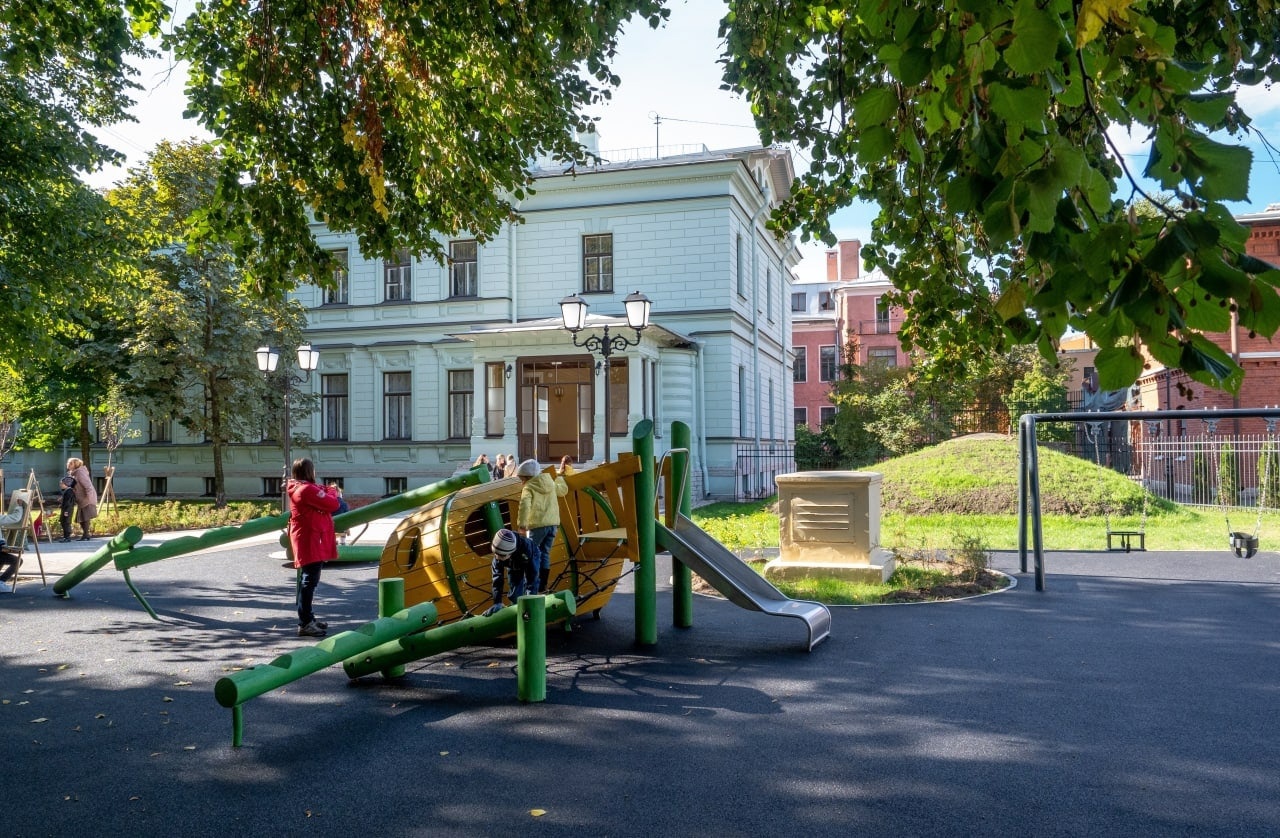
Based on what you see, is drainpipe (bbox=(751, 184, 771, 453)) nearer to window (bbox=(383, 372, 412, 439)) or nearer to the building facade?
the building facade

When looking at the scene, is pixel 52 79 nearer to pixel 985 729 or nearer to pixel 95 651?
pixel 95 651

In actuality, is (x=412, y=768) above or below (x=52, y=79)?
below

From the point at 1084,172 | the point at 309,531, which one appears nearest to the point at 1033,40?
the point at 1084,172

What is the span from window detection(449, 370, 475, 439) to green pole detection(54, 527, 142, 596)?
57.4 feet

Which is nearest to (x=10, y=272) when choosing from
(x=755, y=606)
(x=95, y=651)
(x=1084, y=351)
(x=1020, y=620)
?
(x=95, y=651)

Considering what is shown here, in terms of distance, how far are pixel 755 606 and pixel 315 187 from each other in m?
5.51

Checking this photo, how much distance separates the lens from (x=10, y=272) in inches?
569

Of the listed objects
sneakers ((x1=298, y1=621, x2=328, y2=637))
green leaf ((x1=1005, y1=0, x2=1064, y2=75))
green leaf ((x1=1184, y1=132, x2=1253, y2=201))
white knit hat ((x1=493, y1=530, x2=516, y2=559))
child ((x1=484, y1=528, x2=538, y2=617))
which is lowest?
sneakers ((x1=298, y1=621, x2=328, y2=637))

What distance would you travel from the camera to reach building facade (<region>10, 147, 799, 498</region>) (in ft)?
87.8

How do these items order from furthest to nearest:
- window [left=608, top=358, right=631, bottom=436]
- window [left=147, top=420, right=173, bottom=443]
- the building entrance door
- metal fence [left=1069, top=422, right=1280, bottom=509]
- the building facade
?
window [left=147, top=420, right=173, bottom=443] → the building facade → the building entrance door → window [left=608, top=358, right=631, bottom=436] → metal fence [left=1069, top=422, right=1280, bottom=509]

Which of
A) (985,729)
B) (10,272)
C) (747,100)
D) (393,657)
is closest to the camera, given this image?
(985,729)

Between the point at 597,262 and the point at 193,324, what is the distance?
38.5 feet

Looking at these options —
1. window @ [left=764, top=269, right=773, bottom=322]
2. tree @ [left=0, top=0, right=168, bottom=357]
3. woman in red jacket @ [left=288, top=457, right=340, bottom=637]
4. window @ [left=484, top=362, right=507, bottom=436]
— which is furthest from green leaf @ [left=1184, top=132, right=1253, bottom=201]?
window @ [left=764, top=269, right=773, bottom=322]

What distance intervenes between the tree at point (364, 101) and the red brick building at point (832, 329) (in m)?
42.5
